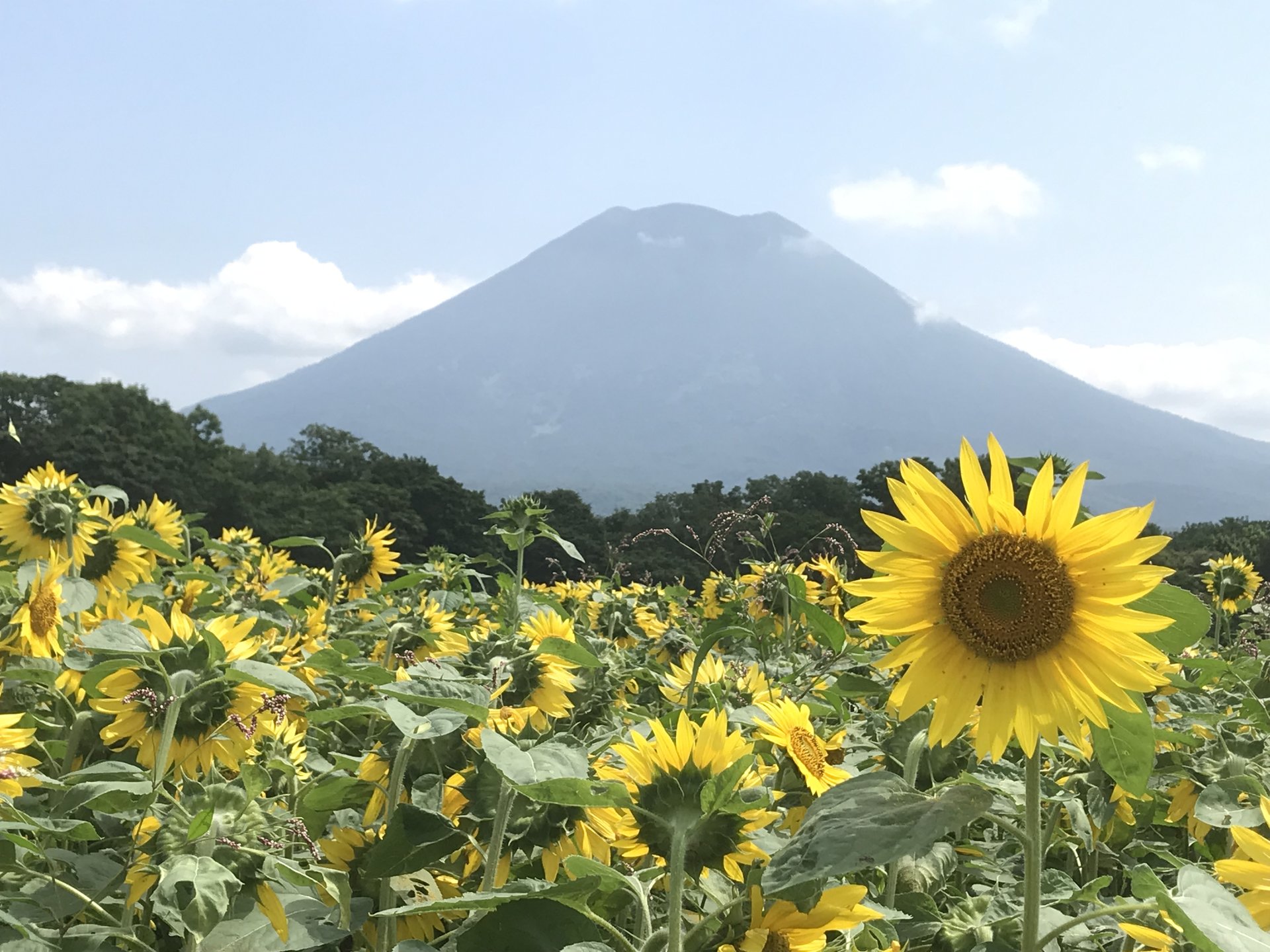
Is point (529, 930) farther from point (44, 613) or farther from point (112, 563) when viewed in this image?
point (112, 563)

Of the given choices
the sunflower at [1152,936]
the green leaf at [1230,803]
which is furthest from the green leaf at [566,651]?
the green leaf at [1230,803]

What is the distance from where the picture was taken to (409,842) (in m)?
1.25

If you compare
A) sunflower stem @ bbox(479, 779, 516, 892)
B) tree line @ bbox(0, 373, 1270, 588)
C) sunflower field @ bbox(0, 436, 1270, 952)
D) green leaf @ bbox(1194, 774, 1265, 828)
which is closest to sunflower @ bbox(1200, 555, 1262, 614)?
sunflower field @ bbox(0, 436, 1270, 952)

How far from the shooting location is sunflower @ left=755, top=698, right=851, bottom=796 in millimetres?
1709

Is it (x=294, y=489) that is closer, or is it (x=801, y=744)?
(x=801, y=744)

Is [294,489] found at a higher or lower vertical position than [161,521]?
lower

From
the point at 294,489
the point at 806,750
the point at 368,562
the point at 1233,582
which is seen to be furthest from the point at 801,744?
the point at 294,489

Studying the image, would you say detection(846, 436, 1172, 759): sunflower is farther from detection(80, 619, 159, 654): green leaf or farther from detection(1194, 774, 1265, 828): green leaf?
detection(80, 619, 159, 654): green leaf

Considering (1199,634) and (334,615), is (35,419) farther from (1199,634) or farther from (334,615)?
(1199,634)

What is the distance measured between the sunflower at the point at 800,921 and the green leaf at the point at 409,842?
426mm

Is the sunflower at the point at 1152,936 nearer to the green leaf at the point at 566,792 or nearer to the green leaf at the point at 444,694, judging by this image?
the green leaf at the point at 566,792

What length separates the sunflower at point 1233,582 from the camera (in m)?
8.53

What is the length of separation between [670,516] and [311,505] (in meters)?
14.7

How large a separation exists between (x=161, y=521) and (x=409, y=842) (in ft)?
10.7
